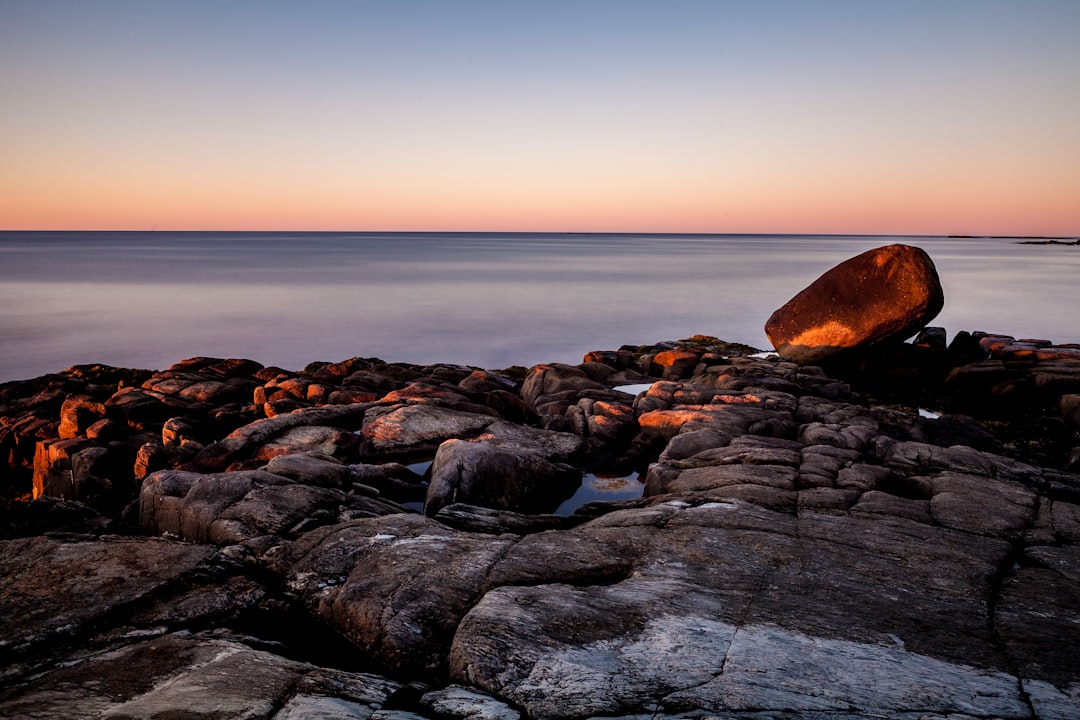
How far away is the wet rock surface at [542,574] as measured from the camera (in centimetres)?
471

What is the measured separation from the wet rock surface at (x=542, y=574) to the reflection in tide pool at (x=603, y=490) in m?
0.31

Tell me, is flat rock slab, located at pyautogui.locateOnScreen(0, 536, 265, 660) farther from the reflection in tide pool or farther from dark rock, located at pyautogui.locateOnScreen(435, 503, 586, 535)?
the reflection in tide pool

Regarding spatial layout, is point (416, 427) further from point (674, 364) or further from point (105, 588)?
point (674, 364)

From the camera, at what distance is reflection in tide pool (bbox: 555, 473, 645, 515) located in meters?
11.7

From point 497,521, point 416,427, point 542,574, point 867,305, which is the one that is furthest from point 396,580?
point 867,305

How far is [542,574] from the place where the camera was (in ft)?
21.6

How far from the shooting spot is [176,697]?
4352 millimetres

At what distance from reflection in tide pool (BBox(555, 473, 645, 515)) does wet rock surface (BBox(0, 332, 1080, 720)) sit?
311 millimetres

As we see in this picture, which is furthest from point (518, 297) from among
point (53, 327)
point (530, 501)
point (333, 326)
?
point (530, 501)

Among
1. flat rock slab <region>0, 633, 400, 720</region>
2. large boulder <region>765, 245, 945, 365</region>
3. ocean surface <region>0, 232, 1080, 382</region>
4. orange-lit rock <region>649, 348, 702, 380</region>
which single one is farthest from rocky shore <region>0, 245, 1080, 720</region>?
ocean surface <region>0, 232, 1080, 382</region>

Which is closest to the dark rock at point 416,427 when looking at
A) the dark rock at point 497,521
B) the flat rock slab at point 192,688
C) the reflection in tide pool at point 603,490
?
the reflection in tide pool at point 603,490

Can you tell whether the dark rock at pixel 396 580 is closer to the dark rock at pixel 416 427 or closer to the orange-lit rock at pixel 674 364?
the dark rock at pixel 416 427

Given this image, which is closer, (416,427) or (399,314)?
(416,427)

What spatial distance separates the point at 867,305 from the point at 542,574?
18.7 metres
